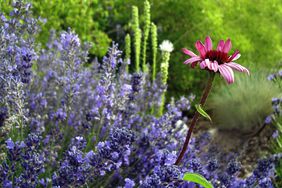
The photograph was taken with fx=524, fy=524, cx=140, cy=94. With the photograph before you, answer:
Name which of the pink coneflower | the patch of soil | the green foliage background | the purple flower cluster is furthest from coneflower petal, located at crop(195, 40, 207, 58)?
the green foliage background

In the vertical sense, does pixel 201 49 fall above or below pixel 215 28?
below

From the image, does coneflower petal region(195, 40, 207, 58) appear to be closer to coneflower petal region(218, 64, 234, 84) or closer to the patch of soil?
coneflower petal region(218, 64, 234, 84)

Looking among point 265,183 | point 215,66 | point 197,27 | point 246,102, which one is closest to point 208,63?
point 215,66

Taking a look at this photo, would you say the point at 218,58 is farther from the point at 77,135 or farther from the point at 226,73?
the point at 77,135

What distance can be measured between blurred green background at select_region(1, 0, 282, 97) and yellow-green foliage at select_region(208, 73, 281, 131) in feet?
1.06

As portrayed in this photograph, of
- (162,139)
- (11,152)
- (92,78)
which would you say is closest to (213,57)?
(11,152)

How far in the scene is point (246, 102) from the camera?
225 inches

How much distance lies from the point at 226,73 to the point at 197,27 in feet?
14.7

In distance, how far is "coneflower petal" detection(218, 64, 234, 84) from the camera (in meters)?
1.76

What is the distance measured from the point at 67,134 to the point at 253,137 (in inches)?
116

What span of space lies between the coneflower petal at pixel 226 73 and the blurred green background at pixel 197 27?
3754 mm

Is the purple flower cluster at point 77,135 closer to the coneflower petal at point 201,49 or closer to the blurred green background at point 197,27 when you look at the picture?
the coneflower petal at point 201,49

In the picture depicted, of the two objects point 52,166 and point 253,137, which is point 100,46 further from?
point 52,166

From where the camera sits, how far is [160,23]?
6.41 metres
